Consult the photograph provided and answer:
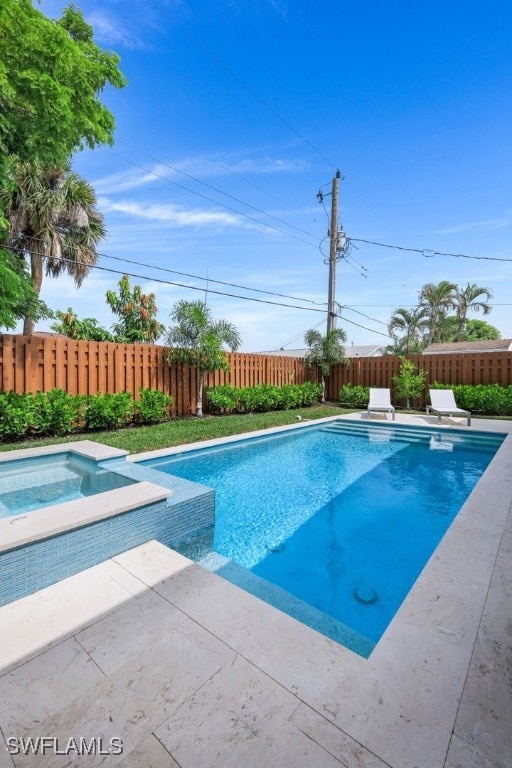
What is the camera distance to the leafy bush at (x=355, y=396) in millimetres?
12352

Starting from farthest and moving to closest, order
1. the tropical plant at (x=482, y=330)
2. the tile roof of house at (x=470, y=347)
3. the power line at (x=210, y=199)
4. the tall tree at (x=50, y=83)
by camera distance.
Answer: the tropical plant at (x=482, y=330) < the tile roof of house at (x=470, y=347) < the power line at (x=210, y=199) < the tall tree at (x=50, y=83)

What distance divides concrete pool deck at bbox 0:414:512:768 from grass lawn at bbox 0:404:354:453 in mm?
Answer: 3846

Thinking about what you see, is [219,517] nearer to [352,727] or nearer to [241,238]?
[352,727]

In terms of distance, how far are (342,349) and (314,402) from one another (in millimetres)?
2184

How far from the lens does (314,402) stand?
12633 millimetres

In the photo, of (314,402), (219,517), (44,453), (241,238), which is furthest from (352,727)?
(241,238)

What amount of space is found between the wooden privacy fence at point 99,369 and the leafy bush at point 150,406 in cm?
51

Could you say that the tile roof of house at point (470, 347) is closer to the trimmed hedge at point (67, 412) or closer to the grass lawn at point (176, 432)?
the grass lawn at point (176, 432)

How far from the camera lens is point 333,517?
3.92m

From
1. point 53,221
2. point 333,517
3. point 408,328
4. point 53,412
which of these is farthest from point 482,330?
point 53,412

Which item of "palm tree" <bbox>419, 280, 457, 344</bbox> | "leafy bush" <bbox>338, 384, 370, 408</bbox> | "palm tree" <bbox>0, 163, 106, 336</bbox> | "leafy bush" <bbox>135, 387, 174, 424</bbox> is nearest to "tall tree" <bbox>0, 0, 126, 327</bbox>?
"leafy bush" <bbox>135, 387, 174, 424</bbox>

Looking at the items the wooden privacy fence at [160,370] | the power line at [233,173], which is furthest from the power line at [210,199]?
the wooden privacy fence at [160,370]

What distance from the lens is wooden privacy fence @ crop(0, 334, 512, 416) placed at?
675 cm

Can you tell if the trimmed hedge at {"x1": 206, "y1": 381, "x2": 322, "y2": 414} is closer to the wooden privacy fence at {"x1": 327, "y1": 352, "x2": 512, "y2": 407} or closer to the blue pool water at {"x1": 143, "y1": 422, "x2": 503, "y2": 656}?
the wooden privacy fence at {"x1": 327, "y1": 352, "x2": 512, "y2": 407}
